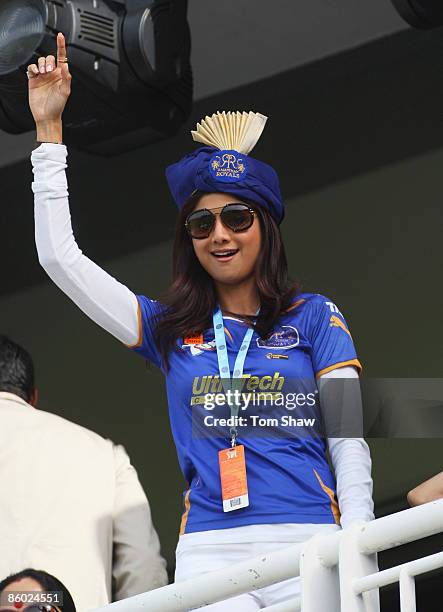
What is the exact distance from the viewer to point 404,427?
3055 mm

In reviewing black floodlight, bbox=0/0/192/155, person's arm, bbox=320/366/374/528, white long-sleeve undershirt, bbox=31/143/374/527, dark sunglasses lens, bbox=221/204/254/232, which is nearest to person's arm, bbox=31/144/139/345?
white long-sleeve undershirt, bbox=31/143/374/527

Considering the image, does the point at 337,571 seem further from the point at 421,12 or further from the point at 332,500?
the point at 421,12

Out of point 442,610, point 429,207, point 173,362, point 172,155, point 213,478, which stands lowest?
point 442,610

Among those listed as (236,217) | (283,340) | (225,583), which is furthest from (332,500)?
(236,217)

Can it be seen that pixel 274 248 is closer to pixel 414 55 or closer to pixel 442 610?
pixel 442 610

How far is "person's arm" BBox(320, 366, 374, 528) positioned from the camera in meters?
2.69

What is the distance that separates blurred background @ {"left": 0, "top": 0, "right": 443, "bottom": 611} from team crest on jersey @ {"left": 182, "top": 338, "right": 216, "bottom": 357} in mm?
1478

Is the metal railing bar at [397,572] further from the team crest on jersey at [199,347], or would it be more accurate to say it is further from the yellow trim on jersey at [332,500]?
the team crest on jersey at [199,347]

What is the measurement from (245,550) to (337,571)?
1.39 feet

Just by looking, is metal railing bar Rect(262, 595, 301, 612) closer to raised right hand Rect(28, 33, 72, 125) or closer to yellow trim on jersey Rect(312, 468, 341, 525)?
yellow trim on jersey Rect(312, 468, 341, 525)

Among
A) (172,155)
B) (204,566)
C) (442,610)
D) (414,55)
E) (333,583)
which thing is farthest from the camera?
(172,155)

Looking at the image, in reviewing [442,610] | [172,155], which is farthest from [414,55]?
[442,610]

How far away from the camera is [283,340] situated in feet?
9.50

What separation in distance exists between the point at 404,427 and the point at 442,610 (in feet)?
1.34
